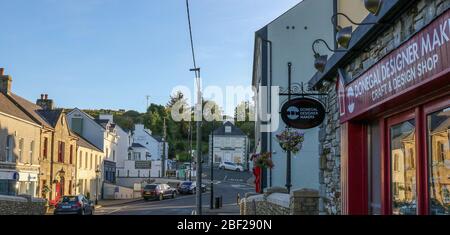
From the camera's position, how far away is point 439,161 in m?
4.76

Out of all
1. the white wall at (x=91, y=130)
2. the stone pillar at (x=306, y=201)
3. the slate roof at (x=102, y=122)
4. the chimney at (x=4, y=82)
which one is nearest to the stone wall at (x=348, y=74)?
the stone pillar at (x=306, y=201)

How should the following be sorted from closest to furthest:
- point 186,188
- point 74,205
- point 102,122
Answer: point 74,205
point 102,122
point 186,188

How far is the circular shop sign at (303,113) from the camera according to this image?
28.6 ft

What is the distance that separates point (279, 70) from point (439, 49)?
23.2 meters

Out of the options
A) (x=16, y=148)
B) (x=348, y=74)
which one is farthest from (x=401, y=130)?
(x=16, y=148)

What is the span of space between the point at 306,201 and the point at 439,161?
4.85 m

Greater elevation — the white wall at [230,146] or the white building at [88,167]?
the white wall at [230,146]

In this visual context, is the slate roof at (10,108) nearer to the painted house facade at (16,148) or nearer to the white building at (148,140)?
the painted house facade at (16,148)

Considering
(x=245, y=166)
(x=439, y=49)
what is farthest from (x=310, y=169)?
(x=245, y=166)

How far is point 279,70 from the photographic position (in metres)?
27.2

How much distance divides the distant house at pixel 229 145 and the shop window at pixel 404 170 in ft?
263

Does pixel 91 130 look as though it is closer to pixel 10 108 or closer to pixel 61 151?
pixel 61 151

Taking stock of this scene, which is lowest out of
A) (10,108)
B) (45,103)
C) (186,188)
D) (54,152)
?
(186,188)
